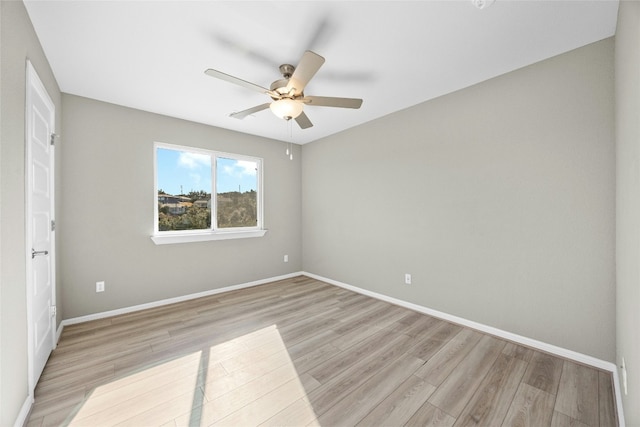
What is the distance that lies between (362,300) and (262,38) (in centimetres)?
317

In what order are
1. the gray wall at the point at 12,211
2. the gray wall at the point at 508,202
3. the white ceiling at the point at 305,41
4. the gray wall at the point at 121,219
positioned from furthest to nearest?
the gray wall at the point at 121,219 → the gray wall at the point at 508,202 → the white ceiling at the point at 305,41 → the gray wall at the point at 12,211

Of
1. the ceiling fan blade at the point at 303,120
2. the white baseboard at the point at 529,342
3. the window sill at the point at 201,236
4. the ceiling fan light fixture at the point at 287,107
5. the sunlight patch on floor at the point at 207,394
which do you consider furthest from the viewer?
the window sill at the point at 201,236

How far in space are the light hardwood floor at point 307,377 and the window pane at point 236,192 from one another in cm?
167

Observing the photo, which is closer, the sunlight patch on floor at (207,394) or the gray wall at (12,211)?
the gray wall at (12,211)

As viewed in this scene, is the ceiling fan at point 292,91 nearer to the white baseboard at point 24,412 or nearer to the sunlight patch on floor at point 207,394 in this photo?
the sunlight patch on floor at point 207,394

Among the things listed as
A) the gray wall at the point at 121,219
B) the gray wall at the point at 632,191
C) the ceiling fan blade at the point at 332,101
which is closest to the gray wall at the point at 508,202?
the gray wall at the point at 632,191

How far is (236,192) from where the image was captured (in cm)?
413

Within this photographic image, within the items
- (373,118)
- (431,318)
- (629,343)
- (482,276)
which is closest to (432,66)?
(373,118)

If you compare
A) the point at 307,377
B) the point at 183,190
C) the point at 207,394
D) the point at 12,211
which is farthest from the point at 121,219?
the point at 307,377

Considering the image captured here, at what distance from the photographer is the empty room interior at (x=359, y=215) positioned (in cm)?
158

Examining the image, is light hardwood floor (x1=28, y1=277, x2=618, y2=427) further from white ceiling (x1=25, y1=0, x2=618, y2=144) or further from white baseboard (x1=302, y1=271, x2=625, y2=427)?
white ceiling (x1=25, y1=0, x2=618, y2=144)

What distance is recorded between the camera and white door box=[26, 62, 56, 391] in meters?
1.65

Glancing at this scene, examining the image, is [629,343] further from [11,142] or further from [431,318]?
[11,142]

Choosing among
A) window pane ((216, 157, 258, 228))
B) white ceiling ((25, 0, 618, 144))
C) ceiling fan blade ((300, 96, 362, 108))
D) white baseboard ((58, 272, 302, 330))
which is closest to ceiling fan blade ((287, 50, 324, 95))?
ceiling fan blade ((300, 96, 362, 108))
